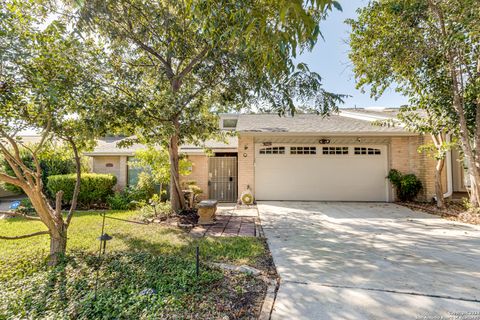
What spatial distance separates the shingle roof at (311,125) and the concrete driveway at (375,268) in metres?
3.98

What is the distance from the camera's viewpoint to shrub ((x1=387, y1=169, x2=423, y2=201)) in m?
9.56

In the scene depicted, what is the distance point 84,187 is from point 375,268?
10.1 metres

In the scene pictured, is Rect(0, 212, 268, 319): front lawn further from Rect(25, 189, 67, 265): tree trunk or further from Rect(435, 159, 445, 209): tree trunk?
Rect(435, 159, 445, 209): tree trunk

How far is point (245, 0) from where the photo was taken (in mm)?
3248

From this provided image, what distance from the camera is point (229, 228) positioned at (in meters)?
6.32

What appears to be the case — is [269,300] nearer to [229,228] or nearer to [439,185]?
[229,228]

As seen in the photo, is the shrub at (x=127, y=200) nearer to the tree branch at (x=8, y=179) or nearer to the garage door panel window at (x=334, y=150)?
the tree branch at (x=8, y=179)

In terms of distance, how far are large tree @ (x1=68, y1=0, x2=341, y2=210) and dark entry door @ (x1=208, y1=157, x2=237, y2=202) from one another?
3.17m

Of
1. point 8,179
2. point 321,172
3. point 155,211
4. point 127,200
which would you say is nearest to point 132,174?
point 127,200

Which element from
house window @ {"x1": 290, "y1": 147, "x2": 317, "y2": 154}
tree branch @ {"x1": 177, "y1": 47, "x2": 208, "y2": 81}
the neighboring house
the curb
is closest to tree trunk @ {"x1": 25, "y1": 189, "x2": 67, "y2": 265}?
the curb

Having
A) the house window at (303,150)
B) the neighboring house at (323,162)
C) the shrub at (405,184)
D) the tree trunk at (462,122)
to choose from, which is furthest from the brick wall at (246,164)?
the tree trunk at (462,122)

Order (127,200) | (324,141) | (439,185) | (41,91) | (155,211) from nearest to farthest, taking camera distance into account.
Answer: (41,91) → (155,211) → (439,185) → (127,200) → (324,141)

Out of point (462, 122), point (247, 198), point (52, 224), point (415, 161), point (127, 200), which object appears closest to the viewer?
point (52, 224)

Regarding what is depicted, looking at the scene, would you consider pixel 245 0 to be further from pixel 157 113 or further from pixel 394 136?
pixel 394 136
